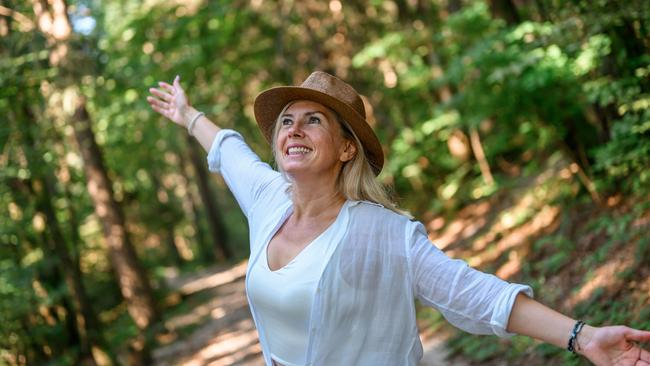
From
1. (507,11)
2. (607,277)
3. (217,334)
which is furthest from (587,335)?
(217,334)

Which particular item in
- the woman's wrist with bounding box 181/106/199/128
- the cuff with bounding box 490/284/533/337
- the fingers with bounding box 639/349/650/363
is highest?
the woman's wrist with bounding box 181/106/199/128

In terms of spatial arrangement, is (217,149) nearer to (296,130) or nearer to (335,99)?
(296,130)

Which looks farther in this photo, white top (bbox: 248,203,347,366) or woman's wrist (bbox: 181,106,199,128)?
woman's wrist (bbox: 181,106,199,128)

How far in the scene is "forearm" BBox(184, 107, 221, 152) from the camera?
403cm

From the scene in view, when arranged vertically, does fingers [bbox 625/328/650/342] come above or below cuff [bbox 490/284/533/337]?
below

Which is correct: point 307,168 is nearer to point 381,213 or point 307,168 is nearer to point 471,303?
point 381,213

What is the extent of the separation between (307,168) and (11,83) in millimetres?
6912

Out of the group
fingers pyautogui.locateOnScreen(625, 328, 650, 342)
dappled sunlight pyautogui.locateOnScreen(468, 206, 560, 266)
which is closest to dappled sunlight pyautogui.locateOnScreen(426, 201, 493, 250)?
dappled sunlight pyautogui.locateOnScreen(468, 206, 560, 266)

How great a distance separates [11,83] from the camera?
28.1 feet

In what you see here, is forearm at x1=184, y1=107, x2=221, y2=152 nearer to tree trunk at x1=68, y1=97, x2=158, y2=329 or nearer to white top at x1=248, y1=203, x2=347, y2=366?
white top at x1=248, y1=203, x2=347, y2=366

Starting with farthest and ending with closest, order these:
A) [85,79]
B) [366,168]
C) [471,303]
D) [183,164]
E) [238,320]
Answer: [183,164]
[238,320]
[85,79]
[366,168]
[471,303]

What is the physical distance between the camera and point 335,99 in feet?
9.92

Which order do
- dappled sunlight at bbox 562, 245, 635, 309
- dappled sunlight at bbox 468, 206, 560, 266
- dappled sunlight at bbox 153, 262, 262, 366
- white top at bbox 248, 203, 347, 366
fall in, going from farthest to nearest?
dappled sunlight at bbox 153, 262, 262, 366 < dappled sunlight at bbox 468, 206, 560, 266 < dappled sunlight at bbox 562, 245, 635, 309 < white top at bbox 248, 203, 347, 366

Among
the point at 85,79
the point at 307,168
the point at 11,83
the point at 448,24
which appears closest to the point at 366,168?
the point at 307,168
